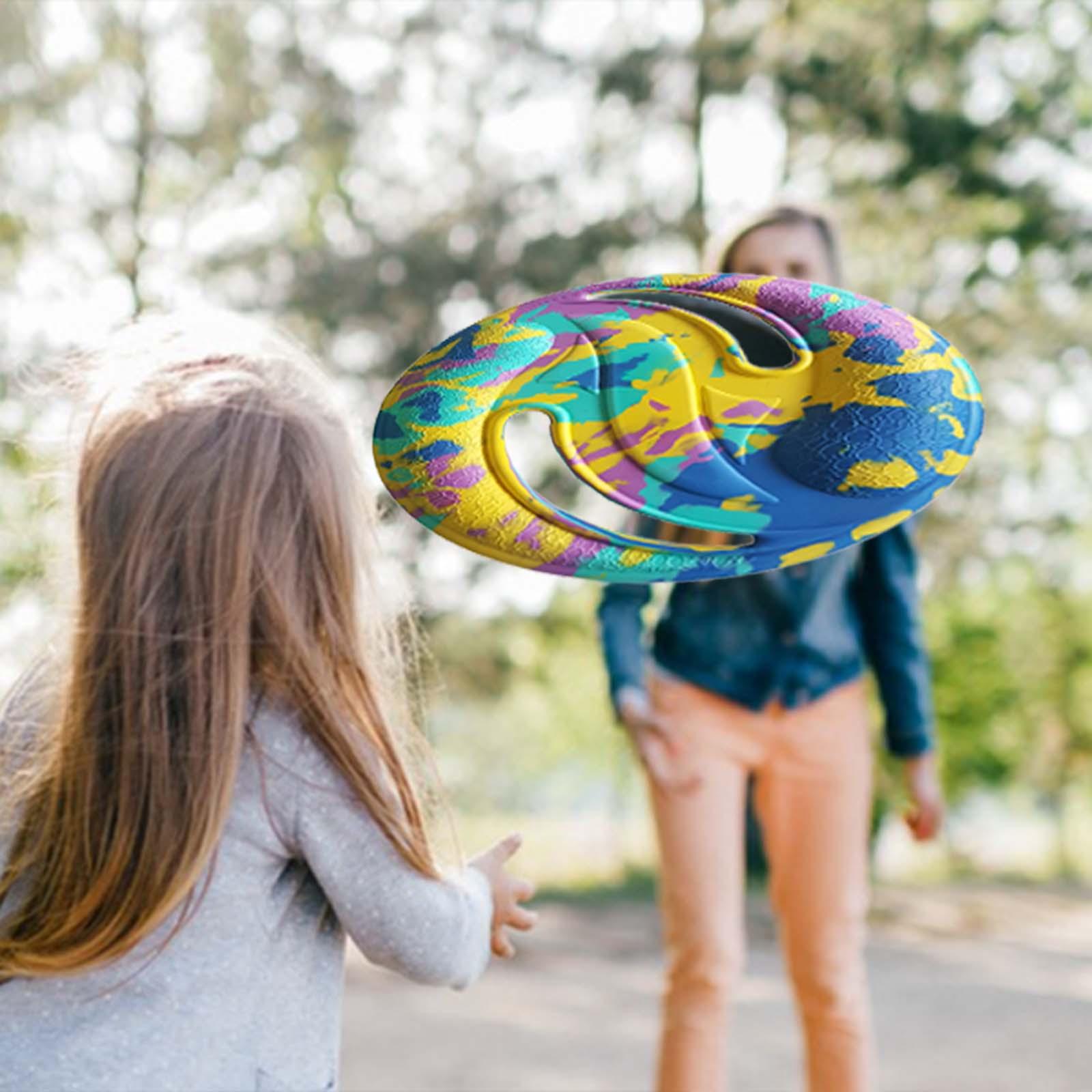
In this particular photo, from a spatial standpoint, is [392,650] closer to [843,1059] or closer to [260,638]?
[260,638]

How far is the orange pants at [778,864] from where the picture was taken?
2.63 m

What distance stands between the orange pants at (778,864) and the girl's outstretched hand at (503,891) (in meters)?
0.87

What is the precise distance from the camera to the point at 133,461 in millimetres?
1712

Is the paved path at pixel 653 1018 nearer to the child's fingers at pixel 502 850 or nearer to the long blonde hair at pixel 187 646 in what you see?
the child's fingers at pixel 502 850

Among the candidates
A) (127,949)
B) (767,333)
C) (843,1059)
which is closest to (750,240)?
(767,333)

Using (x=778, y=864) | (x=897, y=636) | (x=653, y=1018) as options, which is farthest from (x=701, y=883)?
(x=653, y=1018)

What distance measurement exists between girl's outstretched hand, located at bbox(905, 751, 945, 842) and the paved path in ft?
5.61

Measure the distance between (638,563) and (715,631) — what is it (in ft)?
3.21

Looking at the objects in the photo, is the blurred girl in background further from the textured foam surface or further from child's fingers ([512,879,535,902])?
child's fingers ([512,879,535,902])

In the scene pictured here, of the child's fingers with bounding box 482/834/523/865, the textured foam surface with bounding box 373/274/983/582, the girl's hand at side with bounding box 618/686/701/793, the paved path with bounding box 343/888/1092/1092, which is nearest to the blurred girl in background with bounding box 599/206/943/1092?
the girl's hand at side with bounding box 618/686/701/793

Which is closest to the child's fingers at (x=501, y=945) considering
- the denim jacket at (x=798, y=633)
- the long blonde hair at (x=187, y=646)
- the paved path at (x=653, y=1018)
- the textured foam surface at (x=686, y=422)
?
the long blonde hair at (x=187, y=646)

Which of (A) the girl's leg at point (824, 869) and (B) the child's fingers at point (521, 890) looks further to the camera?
(A) the girl's leg at point (824, 869)

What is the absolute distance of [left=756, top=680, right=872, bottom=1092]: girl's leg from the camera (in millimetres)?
2711

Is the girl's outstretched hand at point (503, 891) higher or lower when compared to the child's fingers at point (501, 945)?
higher
